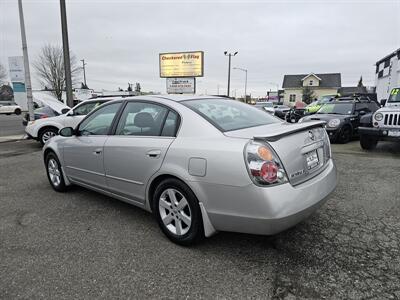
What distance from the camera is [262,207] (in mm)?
2365

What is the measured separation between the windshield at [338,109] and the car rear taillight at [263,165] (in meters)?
9.26

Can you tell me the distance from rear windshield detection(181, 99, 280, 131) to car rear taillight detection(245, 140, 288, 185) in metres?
0.49

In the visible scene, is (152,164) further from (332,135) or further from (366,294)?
(332,135)

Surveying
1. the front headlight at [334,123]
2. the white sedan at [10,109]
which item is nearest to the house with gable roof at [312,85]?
the white sedan at [10,109]

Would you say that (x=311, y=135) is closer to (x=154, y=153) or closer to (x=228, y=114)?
(x=228, y=114)

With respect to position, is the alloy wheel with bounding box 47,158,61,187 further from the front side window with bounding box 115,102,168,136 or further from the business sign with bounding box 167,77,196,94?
the business sign with bounding box 167,77,196,94

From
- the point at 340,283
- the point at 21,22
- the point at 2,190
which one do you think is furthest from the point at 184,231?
the point at 21,22

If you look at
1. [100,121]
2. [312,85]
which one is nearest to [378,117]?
[100,121]

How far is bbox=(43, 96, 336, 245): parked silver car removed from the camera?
2426 millimetres

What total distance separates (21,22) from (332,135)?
12.2 meters

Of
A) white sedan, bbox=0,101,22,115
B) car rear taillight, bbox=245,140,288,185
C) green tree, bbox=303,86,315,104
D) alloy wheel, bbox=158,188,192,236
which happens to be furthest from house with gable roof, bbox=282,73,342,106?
car rear taillight, bbox=245,140,288,185

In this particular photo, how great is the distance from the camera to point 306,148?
2785 mm

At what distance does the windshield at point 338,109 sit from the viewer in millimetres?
10475

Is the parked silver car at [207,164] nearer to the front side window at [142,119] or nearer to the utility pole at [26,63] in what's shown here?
the front side window at [142,119]
